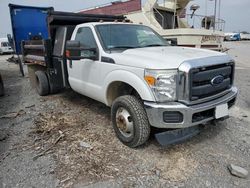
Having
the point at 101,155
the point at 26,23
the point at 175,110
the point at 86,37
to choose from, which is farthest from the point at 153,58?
the point at 26,23

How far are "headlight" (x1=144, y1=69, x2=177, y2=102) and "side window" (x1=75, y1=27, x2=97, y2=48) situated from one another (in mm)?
1589

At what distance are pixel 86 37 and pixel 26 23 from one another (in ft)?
25.7

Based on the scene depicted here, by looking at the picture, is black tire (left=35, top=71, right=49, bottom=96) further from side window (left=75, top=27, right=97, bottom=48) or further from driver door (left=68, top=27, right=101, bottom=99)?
side window (left=75, top=27, right=97, bottom=48)

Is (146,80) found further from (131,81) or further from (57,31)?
(57,31)

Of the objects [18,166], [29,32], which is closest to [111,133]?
[18,166]

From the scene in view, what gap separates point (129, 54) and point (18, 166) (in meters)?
2.25

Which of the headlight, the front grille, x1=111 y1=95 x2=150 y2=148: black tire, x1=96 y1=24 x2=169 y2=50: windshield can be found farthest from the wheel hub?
x1=96 y1=24 x2=169 y2=50: windshield

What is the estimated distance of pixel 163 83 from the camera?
3143mm

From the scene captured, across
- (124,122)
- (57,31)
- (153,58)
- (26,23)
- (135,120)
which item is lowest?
(124,122)

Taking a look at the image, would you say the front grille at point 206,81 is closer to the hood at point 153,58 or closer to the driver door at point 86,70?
the hood at point 153,58

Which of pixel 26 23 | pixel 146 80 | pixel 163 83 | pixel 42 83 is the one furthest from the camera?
pixel 26 23

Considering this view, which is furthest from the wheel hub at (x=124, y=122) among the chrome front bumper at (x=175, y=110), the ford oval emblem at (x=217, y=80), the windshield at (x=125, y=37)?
the ford oval emblem at (x=217, y=80)

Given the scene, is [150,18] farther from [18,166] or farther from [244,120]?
[18,166]

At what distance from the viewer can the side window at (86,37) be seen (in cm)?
448
